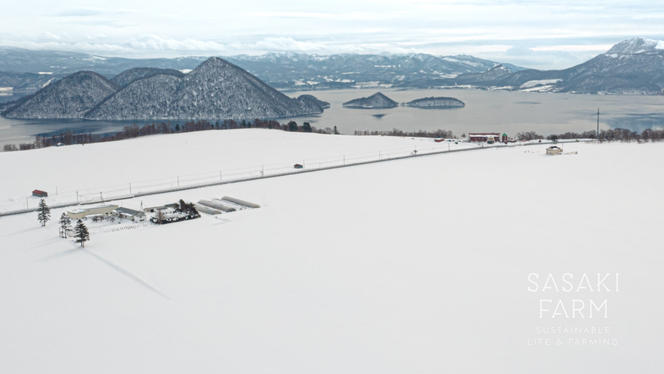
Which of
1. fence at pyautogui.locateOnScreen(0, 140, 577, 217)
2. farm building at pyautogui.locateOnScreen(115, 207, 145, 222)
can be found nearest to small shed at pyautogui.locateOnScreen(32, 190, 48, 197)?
fence at pyautogui.locateOnScreen(0, 140, 577, 217)

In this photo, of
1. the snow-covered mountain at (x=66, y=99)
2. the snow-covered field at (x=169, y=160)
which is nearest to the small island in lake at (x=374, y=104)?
the snow-covered mountain at (x=66, y=99)

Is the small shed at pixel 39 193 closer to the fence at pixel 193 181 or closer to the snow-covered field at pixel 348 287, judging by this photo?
the fence at pixel 193 181

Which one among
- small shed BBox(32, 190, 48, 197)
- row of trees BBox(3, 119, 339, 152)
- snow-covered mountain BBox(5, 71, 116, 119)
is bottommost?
small shed BBox(32, 190, 48, 197)

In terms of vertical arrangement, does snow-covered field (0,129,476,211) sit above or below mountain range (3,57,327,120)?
below

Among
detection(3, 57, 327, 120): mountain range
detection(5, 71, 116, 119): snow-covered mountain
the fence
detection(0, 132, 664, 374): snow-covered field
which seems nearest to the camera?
detection(0, 132, 664, 374): snow-covered field

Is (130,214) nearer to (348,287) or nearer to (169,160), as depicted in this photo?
(348,287)

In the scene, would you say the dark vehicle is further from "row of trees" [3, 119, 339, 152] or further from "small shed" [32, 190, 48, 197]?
"row of trees" [3, 119, 339, 152]

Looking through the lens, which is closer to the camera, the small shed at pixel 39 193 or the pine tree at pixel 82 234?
the pine tree at pixel 82 234
